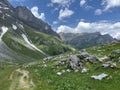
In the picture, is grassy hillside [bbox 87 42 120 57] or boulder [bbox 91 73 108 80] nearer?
boulder [bbox 91 73 108 80]

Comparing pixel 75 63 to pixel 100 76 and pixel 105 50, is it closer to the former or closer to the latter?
pixel 100 76

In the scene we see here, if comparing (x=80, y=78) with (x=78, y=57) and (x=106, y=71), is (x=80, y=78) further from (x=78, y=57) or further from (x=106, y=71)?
(x=78, y=57)

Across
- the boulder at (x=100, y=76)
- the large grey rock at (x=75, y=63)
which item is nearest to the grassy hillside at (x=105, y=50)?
the large grey rock at (x=75, y=63)

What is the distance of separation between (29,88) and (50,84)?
4141mm

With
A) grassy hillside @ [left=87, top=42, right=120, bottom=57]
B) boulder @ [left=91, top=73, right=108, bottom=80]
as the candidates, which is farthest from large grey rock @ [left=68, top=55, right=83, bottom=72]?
grassy hillside @ [left=87, top=42, right=120, bottom=57]

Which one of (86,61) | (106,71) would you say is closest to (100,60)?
(86,61)

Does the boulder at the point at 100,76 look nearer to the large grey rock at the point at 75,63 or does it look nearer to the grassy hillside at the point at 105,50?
the large grey rock at the point at 75,63

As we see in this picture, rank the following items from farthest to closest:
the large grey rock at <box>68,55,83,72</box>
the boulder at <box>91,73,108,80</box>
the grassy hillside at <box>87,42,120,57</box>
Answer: the grassy hillside at <box>87,42,120,57</box> < the large grey rock at <box>68,55,83,72</box> < the boulder at <box>91,73,108,80</box>

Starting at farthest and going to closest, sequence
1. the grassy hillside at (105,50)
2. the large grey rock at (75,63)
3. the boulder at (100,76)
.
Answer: the grassy hillside at (105,50) → the large grey rock at (75,63) → the boulder at (100,76)

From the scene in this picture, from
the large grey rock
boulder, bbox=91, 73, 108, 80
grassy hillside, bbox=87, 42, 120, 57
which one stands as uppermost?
grassy hillside, bbox=87, 42, 120, 57

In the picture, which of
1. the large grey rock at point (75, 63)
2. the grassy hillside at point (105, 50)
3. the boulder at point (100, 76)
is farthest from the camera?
the grassy hillside at point (105, 50)

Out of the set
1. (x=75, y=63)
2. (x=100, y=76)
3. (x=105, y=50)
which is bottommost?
(x=100, y=76)

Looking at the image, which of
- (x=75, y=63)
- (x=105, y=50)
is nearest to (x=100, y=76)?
(x=75, y=63)

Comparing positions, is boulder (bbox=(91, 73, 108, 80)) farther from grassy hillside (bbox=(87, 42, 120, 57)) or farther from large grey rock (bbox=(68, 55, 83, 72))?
grassy hillside (bbox=(87, 42, 120, 57))
